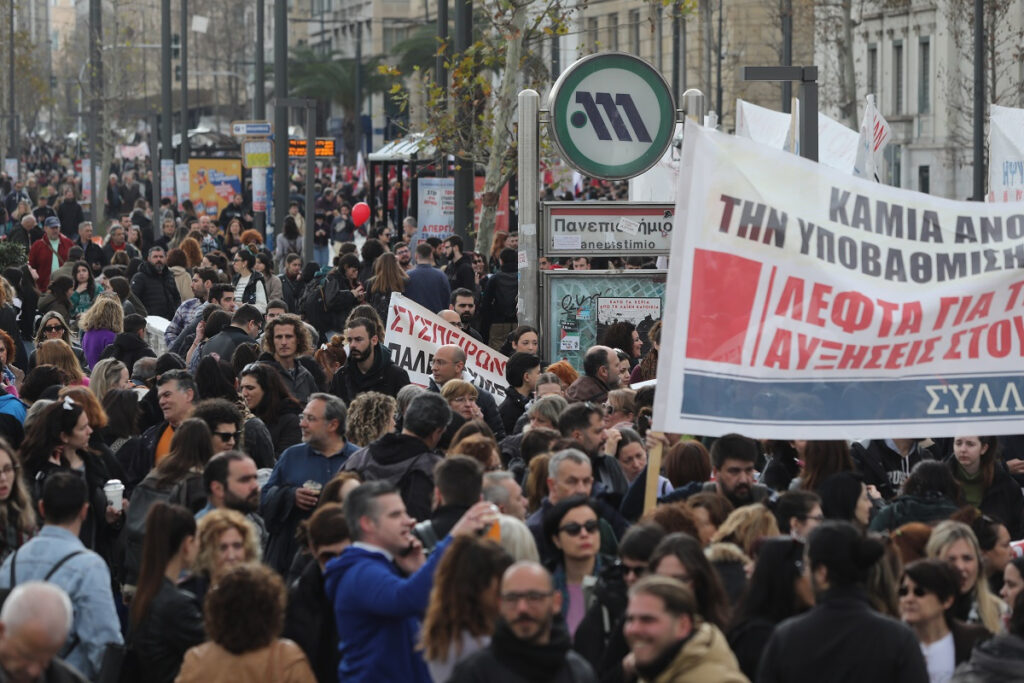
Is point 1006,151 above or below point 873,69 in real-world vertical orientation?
below

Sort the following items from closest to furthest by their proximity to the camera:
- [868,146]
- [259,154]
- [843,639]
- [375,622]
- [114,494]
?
[843,639] < [375,622] < [114,494] < [868,146] < [259,154]

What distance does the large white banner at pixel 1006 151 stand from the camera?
16.7 meters

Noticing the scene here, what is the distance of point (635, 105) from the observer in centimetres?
1444

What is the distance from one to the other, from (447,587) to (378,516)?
0.62m

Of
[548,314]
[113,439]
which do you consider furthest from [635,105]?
[113,439]

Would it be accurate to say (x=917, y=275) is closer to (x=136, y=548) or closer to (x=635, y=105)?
(x=136, y=548)

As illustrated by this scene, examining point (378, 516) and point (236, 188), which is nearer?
point (378, 516)

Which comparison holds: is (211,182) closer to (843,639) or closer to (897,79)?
(897,79)

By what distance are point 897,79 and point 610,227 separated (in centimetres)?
4594

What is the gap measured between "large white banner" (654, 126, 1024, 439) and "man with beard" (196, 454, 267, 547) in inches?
64.4

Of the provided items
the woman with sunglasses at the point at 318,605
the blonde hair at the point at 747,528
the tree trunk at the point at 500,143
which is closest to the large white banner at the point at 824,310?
the blonde hair at the point at 747,528

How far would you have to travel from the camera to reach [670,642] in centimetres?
532

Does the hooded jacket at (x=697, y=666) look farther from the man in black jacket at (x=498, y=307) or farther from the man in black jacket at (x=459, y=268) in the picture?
the man in black jacket at (x=459, y=268)

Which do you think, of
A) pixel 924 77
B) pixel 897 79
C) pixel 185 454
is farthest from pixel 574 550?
pixel 897 79
